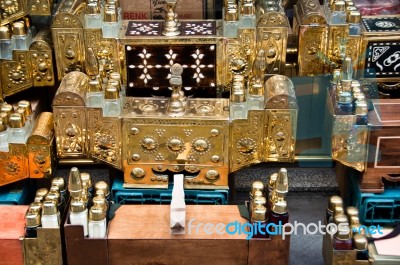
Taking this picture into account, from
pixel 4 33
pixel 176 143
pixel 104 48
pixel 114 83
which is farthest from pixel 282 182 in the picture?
pixel 4 33

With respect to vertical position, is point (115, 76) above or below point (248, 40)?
below

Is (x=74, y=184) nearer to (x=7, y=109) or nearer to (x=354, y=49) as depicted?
(x=7, y=109)

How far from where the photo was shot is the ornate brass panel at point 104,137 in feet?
15.4

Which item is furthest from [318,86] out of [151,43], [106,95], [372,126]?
[106,95]

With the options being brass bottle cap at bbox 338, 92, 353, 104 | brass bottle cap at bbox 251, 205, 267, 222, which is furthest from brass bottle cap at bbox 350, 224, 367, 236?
brass bottle cap at bbox 338, 92, 353, 104

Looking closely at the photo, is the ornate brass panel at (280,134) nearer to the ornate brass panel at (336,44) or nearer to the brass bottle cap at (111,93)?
the ornate brass panel at (336,44)

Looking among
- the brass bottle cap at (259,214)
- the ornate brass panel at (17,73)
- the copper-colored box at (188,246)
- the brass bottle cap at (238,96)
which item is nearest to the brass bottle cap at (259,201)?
the brass bottle cap at (259,214)

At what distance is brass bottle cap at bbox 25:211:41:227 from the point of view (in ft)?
13.8

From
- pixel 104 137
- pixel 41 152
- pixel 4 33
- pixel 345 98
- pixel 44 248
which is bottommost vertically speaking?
pixel 44 248

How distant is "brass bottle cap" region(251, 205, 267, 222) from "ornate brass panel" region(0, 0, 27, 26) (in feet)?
7.22

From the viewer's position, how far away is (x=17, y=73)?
5.21 meters

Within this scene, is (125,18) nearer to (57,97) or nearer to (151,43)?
(151,43)

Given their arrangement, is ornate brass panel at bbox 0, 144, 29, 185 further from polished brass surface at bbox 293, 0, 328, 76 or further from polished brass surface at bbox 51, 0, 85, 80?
polished brass surface at bbox 293, 0, 328, 76

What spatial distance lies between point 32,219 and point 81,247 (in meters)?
0.30
